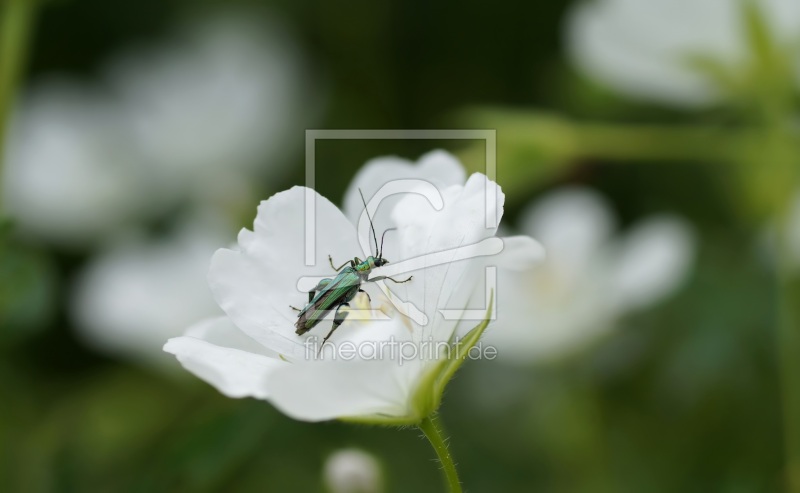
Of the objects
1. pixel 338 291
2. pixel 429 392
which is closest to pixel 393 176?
pixel 338 291

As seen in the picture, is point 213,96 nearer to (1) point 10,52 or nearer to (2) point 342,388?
(1) point 10,52

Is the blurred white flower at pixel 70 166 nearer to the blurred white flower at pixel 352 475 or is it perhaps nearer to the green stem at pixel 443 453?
the blurred white flower at pixel 352 475

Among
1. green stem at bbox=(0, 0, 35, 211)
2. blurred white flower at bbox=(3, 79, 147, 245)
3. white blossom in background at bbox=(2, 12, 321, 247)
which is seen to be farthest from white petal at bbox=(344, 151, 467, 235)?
blurred white flower at bbox=(3, 79, 147, 245)

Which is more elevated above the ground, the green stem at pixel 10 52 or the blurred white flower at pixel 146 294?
the green stem at pixel 10 52

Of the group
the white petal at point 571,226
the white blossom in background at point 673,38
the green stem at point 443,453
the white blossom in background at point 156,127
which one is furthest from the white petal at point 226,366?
the white blossom in background at point 156,127

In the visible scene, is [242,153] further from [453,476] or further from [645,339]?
[453,476]

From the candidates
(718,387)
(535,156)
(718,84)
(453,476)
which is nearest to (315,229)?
(453,476)
